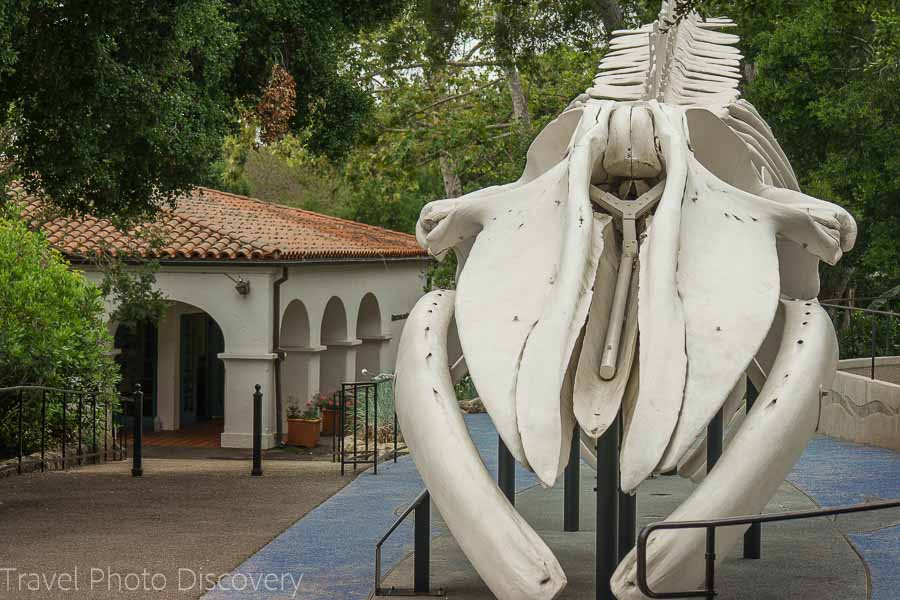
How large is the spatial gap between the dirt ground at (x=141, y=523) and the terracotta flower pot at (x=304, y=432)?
5085mm

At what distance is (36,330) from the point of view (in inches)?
539

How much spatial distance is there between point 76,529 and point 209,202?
48.0ft

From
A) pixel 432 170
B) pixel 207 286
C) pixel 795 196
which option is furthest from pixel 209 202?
pixel 795 196

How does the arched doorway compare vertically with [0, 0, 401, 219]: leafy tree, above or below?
below

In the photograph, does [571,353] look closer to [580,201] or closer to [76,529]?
[580,201]

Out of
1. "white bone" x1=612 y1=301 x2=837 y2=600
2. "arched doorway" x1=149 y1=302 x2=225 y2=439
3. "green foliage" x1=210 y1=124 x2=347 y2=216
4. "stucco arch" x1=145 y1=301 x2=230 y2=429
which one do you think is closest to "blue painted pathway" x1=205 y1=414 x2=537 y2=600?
"white bone" x1=612 y1=301 x2=837 y2=600

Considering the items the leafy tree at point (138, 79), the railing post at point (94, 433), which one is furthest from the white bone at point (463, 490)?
the railing post at point (94, 433)

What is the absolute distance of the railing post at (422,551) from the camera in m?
7.21

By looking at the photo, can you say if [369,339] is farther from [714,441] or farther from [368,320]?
[714,441]

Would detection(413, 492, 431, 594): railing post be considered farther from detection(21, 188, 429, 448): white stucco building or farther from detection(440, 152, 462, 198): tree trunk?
detection(440, 152, 462, 198): tree trunk

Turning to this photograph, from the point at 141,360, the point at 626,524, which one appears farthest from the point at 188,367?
the point at 626,524

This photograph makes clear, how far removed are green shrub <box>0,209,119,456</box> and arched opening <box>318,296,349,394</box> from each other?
27.3 ft

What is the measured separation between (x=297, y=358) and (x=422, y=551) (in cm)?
1423

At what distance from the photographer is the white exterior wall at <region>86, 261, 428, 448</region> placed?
64.8 feet
